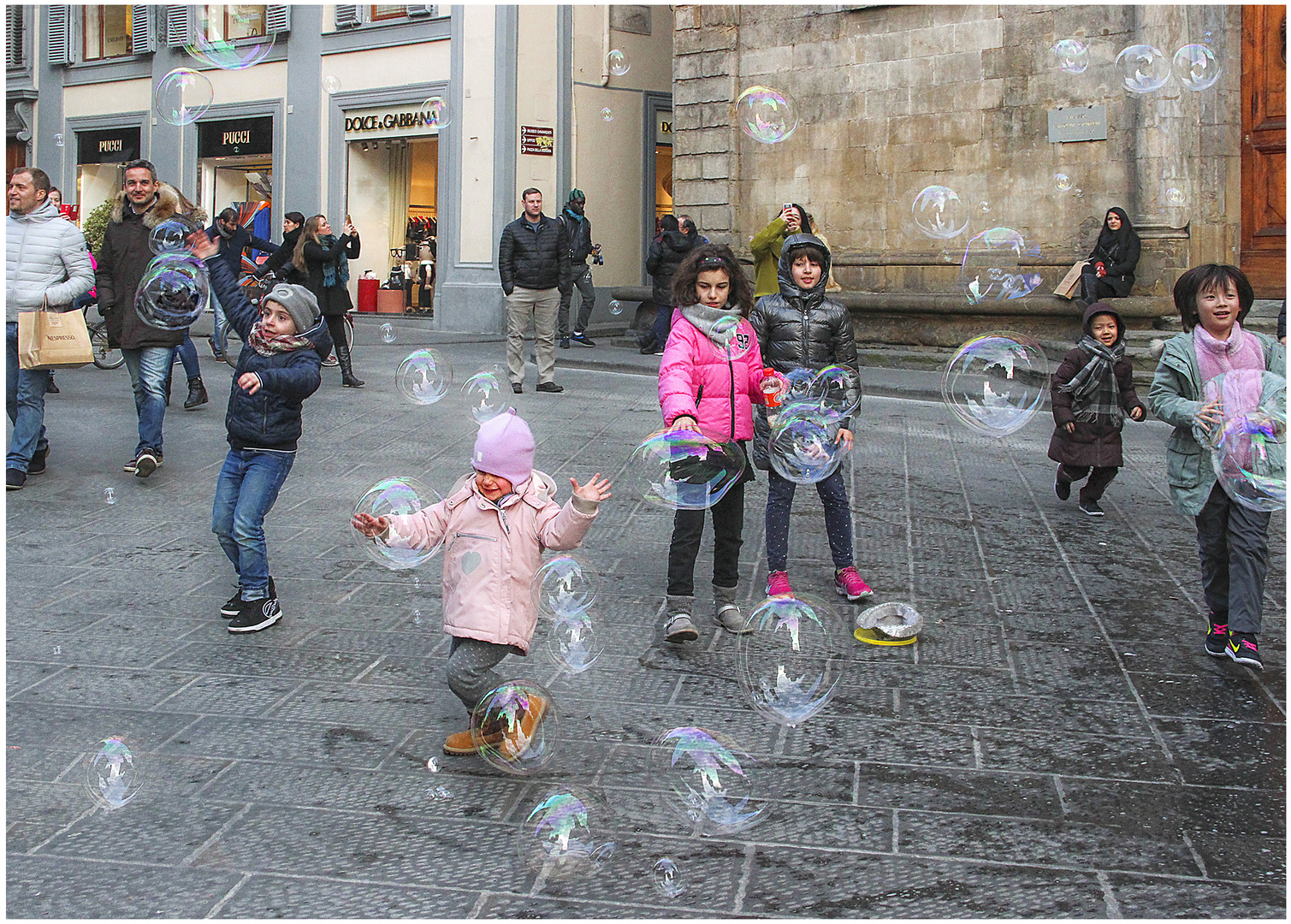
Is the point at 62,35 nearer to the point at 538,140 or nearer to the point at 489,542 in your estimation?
the point at 538,140

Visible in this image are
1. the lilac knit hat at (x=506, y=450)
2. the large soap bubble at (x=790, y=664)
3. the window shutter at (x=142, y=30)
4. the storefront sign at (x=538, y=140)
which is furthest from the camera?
the window shutter at (x=142, y=30)

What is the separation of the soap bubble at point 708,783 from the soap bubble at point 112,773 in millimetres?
1406

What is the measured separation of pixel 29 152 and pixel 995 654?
958 inches

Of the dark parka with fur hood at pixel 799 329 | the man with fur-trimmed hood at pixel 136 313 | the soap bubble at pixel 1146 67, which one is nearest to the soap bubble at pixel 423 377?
the man with fur-trimmed hood at pixel 136 313

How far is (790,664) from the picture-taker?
399cm

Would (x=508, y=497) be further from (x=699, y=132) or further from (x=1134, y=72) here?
(x=699, y=132)

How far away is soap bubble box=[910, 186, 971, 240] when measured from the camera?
43.5ft

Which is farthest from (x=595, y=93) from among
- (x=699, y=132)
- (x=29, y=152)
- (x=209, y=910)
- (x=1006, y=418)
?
(x=209, y=910)

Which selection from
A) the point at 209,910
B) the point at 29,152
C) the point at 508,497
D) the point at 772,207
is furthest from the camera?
the point at 29,152

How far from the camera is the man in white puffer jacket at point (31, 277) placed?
23.0 ft

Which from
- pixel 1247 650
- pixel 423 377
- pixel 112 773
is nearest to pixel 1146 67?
pixel 423 377

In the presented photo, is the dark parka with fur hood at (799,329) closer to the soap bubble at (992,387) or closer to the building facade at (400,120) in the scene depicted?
the soap bubble at (992,387)

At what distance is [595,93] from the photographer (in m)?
18.9

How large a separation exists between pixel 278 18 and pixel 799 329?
17564mm
